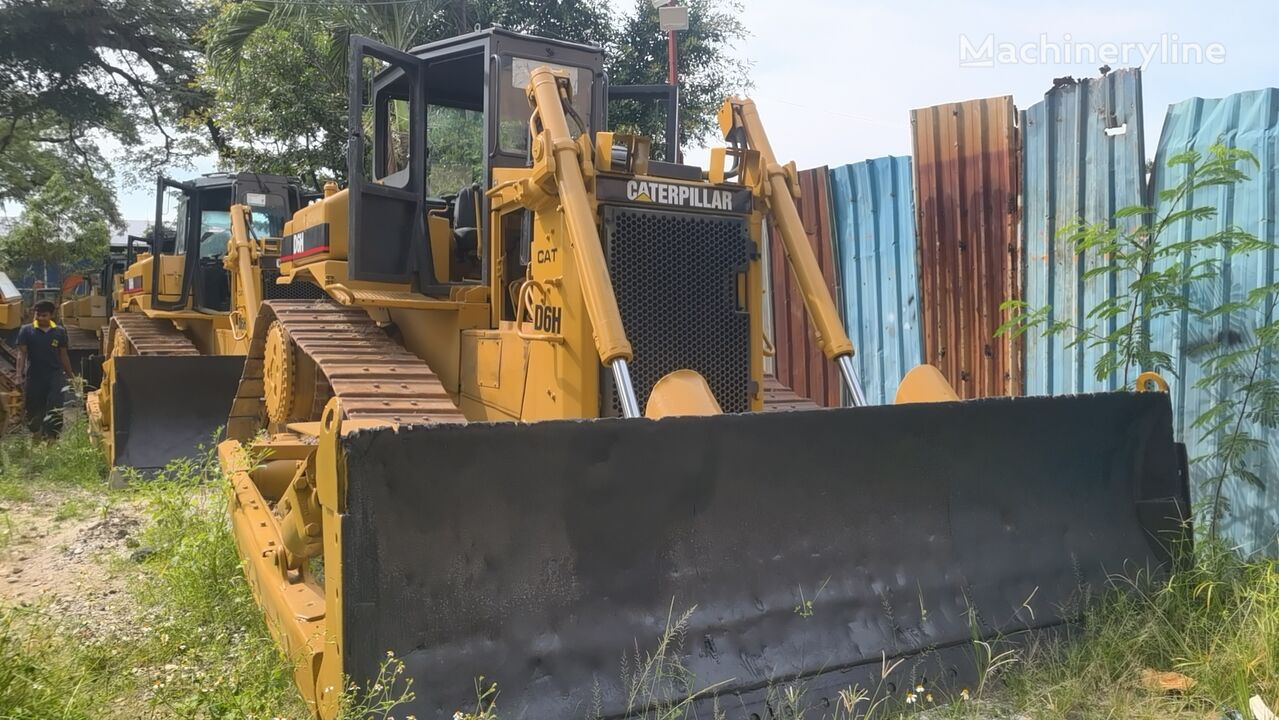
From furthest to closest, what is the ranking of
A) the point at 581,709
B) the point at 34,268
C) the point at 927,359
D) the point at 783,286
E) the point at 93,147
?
1. the point at 34,268
2. the point at 93,147
3. the point at 783,286
4. the point at 927,359
5. the point at 581,709

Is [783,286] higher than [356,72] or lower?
lower

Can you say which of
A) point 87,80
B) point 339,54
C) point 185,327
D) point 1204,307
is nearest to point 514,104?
point 1204,307

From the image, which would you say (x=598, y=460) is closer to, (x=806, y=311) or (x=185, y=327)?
(x=806, y=311)

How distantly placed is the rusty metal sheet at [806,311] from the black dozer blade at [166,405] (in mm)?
4857

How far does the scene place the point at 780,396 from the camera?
19.3 feet

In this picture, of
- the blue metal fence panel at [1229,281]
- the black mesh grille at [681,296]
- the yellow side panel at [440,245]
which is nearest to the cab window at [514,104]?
the yellow side panel at [440,245]

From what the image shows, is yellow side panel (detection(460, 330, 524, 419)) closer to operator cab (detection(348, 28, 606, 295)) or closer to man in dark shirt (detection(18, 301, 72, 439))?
operator cab (detection(348, 28, 606, 295))

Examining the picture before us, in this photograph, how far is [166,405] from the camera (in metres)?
8.45

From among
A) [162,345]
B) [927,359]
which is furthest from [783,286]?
[162,345]

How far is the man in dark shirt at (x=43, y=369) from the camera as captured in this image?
35.7 feet

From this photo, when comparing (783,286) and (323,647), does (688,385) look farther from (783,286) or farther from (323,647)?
(783,286)

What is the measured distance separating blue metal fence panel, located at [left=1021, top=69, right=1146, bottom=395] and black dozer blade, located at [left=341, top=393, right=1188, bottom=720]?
169 cm

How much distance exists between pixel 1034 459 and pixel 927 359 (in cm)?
282

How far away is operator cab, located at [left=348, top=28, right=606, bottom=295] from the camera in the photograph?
507 cm
